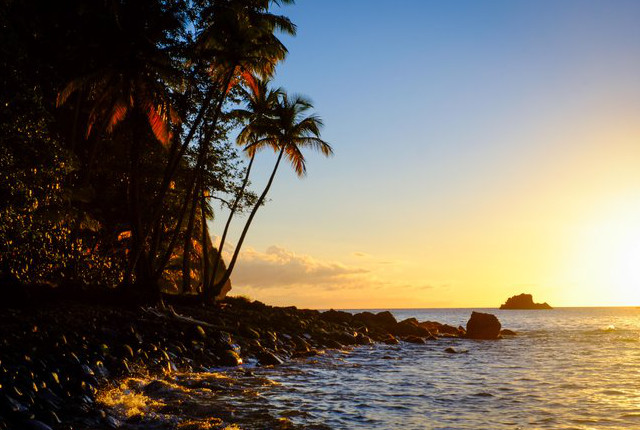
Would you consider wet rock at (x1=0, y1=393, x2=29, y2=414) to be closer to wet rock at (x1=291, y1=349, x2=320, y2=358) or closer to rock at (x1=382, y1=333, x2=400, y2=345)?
wet rock at (x1=291, y1=349, x2=320, y2=358)

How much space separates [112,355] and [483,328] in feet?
106

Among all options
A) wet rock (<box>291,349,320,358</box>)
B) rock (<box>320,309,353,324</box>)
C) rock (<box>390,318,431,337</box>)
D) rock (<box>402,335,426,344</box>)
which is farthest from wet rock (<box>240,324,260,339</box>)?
rock (<box>390,318,431,337</box>)

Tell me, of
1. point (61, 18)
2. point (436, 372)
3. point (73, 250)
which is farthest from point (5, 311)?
point (436, 372)

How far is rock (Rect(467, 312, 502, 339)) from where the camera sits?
125 ft

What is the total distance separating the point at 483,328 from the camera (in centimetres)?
3831

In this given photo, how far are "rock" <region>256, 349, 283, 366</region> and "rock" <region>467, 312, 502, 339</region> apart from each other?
25.6 meters

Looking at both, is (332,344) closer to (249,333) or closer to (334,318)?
(249,333)

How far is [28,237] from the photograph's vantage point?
14555 millimetres

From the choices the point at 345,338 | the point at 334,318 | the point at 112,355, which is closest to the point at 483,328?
the point at 334,318

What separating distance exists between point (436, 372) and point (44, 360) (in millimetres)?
12479

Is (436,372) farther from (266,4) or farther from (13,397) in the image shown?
(266,4)

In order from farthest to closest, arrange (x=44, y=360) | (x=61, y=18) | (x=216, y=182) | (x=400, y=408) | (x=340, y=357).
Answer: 1. (x=216, y=182)
2. (x=340, y=357)
3. (x=61, y=18)
4. (x=400, y=408)
5. (x=44, y=360)

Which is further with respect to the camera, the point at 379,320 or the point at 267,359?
the point at 379,320

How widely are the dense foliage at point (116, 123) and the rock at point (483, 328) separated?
804 inches
